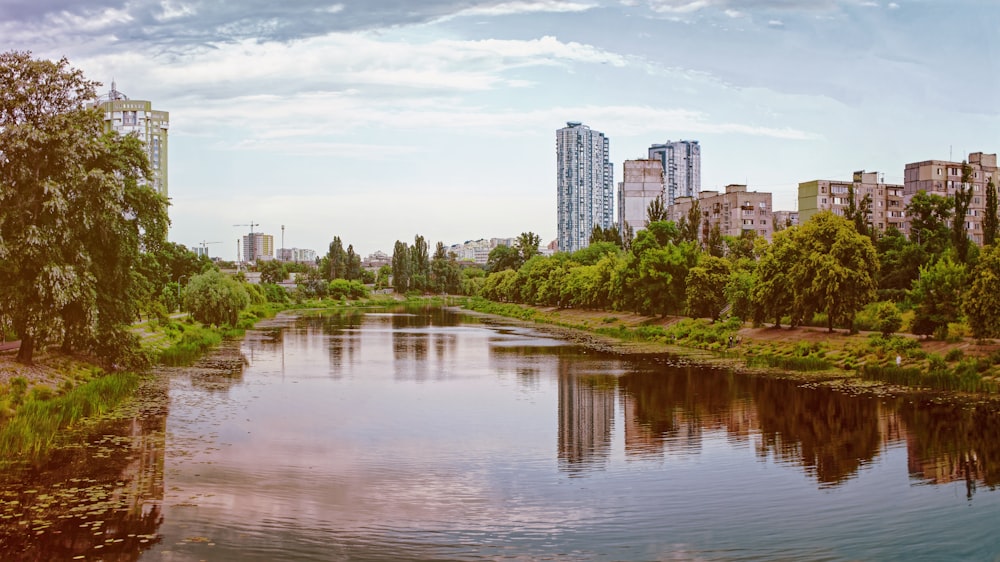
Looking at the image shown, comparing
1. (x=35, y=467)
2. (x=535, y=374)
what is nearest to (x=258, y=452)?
(x=35, y=467)

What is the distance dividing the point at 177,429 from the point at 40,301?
8.36m

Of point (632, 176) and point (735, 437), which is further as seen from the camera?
point (632, 176)

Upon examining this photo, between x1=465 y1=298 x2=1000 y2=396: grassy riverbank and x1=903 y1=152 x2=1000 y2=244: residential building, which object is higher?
x1=903 y1=152 x2=1000 y2=244: residential building

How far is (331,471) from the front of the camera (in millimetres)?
21188

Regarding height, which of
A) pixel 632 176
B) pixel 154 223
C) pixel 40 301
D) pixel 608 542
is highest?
pixel 632 176

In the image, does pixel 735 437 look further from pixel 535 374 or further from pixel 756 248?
pixel 756 248

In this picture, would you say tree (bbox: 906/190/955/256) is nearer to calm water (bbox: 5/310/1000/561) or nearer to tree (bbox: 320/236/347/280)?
calm water (bbox: 5/310/1000/561)

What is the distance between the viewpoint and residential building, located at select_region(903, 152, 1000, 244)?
4181 inches

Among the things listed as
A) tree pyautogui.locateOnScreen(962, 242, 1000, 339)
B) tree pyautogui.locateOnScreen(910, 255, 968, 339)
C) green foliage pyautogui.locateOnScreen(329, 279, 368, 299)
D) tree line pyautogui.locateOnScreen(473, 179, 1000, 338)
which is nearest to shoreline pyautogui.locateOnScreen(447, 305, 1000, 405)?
tree line pyautogui.locateOnScreen(473, 179, 1000, 338)

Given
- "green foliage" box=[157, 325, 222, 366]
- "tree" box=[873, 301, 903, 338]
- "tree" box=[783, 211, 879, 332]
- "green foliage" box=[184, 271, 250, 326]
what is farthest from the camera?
"green foliage" box=[184, 271, 250, 326]

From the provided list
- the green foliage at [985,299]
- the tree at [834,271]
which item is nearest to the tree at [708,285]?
the tree at [834,271]

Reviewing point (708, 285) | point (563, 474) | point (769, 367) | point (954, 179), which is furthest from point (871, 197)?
point (563, 474)

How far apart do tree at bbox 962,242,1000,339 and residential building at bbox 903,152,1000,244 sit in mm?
77249

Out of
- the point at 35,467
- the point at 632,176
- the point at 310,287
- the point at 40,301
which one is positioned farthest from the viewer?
the point at 632,176
